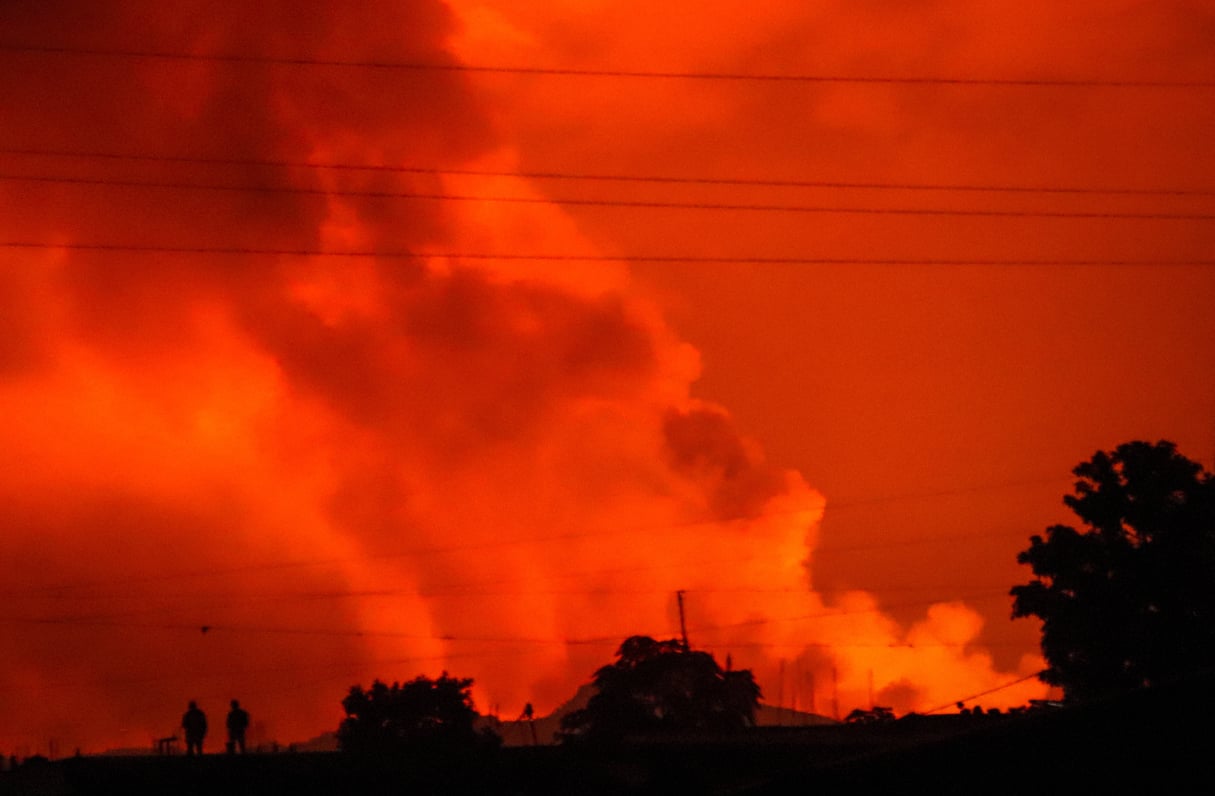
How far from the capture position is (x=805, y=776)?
20.8 meters

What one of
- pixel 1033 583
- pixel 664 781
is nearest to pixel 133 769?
pixel 664 781

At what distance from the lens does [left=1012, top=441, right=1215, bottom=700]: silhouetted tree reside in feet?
226

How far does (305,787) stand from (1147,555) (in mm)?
43686

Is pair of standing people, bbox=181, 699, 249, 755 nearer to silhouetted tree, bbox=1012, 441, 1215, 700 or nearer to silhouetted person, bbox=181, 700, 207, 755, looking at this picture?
silhouetted person, bbox=181, 700, 207, 755

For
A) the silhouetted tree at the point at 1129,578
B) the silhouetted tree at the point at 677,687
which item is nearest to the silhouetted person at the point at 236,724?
the silhouetted tree at the point at 1129,578

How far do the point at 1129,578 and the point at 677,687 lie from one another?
71.1 metres

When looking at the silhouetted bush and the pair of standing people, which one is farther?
the silhouetted bush

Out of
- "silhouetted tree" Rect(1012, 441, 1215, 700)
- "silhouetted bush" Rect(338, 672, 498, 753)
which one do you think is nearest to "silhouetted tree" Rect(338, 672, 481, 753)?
"silhouetted bush" Rect(338, 672, 498, 753)

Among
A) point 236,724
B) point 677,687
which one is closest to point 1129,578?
point 236,724

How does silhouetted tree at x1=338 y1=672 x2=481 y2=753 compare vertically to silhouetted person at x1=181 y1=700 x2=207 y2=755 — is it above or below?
above

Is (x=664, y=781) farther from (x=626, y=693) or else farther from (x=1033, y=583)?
(x=626, y=693)

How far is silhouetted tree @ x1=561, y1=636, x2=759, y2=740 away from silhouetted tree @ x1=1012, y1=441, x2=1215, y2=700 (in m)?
61.5

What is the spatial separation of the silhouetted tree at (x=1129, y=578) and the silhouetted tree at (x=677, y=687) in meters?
61.5

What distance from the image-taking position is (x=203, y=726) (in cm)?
4972
